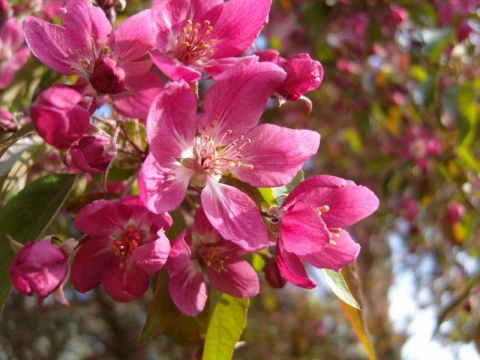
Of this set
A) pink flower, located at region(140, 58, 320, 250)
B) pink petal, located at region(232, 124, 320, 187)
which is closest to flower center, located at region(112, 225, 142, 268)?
pink flower, located at region(140, 58, 320, 250)

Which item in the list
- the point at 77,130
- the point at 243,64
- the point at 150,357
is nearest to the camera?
the point at 77,130

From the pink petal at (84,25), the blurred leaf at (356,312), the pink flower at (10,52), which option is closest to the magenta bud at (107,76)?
the pink petal at (84,25)

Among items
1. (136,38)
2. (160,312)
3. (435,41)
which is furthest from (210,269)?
(435,41)

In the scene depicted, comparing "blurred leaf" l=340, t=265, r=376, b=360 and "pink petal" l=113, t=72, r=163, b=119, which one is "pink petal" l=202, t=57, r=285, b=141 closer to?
"pink petal" l=113, t=72, r=163, b=119

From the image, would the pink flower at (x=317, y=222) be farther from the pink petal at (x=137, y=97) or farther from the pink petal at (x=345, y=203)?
the pink petal at (x=137, y=97)

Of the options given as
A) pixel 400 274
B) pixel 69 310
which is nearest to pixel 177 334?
pixel 69 310

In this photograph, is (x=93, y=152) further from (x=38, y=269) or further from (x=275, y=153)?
(x=275, y=153)

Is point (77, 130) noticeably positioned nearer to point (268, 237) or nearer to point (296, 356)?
point (268, 237)
